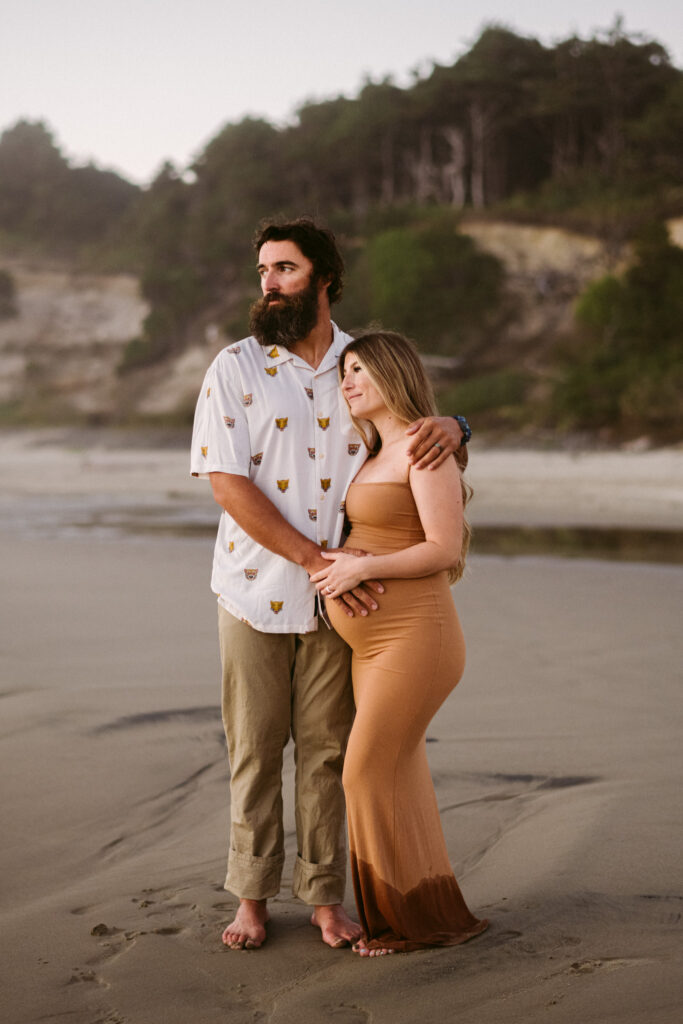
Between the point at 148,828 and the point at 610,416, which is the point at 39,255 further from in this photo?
the point at 148,828

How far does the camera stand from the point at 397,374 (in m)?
2.97

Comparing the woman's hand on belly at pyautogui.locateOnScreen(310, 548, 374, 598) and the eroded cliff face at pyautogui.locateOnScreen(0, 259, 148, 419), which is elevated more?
the eroded cliff face at pyautogui.locateOnScreen(0, 259, 148, 419)

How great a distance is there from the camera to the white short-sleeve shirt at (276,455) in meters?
2.99

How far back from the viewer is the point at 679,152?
3538 centimetres

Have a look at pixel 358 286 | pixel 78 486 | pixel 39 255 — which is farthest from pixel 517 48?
pixel 78 486

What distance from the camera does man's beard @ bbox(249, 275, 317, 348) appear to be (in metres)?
3.07

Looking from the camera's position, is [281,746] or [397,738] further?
[281,746]

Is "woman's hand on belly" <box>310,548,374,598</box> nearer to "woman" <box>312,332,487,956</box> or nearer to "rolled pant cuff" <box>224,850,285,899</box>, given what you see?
"woman" <box>312,332,487,956</box>

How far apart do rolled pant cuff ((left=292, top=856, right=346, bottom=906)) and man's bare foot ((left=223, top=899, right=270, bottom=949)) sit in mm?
129

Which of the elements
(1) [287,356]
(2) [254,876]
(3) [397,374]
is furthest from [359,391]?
(2) [254,876]

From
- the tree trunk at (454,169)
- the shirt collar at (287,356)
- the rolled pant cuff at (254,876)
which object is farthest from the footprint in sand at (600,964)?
the tree trunk at (454,169)

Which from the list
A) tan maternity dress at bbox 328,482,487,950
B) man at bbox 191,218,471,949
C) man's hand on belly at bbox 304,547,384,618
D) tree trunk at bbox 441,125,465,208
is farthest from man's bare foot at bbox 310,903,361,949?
tree trunk at bbox 441,125,465,208

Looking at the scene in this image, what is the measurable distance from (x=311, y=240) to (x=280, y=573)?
0.98m

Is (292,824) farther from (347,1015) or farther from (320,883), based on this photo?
(347,1015)
